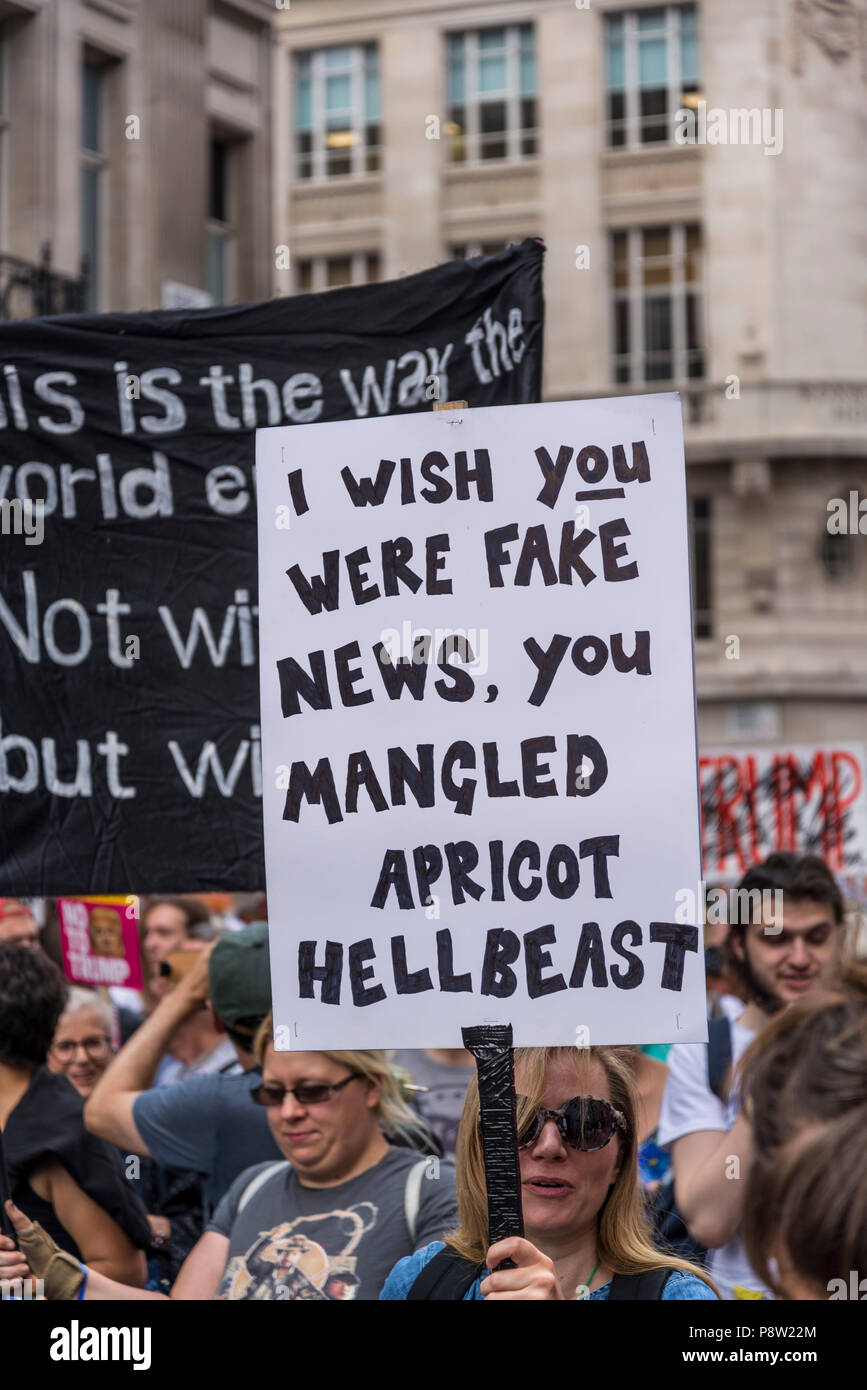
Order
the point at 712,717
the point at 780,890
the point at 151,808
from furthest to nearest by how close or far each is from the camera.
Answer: the point at 712,717 < the point at 780,890 < the point at 151,808

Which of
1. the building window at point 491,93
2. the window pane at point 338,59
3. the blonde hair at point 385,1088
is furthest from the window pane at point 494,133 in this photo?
the blonde hair at point 385,1088

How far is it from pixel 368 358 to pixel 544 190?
25683 millimetres

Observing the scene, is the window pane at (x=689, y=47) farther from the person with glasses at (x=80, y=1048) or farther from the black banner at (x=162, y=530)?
the black banner at (x=162, y=530)

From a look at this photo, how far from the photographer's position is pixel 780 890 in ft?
18.1

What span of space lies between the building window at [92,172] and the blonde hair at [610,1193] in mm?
15385

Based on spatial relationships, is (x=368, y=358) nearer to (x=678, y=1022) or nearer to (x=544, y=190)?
(x=678, y=1022)

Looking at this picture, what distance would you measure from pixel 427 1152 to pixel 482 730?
5.20ft

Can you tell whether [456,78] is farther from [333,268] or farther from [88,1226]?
[88,1226]

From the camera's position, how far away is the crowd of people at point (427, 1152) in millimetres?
2668

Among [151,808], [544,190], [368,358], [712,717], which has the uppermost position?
[544,190]

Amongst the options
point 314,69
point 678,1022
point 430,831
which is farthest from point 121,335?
point 314,69

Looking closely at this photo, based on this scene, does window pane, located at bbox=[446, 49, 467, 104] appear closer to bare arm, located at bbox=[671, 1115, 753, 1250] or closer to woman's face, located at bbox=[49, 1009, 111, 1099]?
woman's face, located at bbox=[49, 1009, 111, 1099]

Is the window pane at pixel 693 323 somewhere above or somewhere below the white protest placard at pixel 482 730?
above
